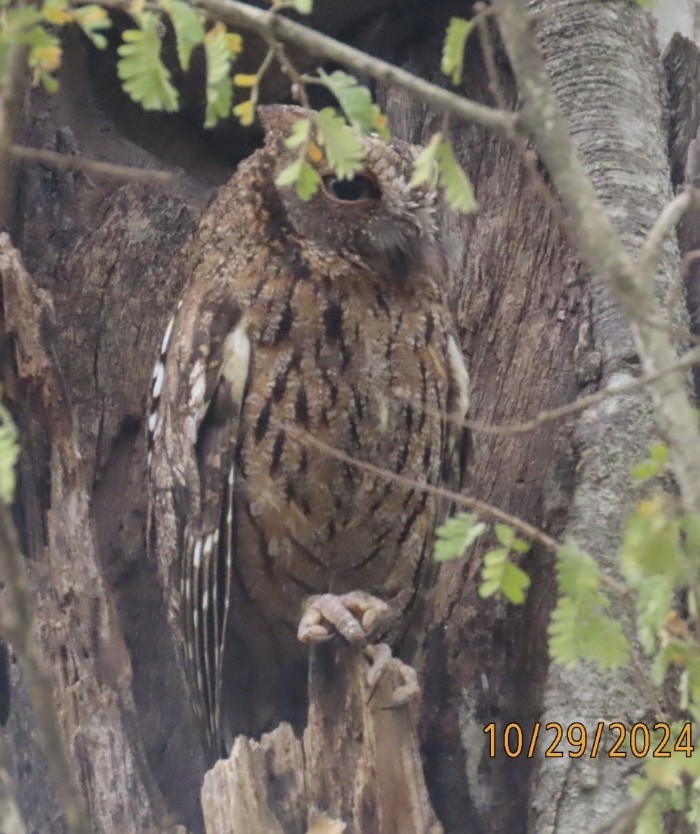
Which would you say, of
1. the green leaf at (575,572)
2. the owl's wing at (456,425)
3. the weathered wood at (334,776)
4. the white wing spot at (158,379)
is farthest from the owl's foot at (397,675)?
the green leaf at (575,572)

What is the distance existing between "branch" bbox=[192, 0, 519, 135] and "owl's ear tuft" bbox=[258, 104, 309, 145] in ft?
4.17

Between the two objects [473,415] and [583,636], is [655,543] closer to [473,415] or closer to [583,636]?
[583,636]

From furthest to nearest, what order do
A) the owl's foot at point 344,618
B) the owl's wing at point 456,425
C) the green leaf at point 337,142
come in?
the owl's wing at point 456,425 < the owl's foot at point 344,618 < the green leaf at point 337,142

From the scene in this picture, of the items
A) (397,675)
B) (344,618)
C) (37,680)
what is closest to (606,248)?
(37,680)

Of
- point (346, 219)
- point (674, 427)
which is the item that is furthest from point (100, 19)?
point (346, 219)

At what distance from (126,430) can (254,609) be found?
0.63 metres

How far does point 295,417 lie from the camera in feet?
9.86

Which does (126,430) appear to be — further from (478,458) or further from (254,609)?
(478,458)

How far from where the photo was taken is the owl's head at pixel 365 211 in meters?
3.06

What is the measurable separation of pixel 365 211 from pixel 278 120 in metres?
0.30

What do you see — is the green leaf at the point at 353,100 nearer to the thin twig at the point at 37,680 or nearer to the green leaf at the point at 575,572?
the green leaf at the point at 575,572

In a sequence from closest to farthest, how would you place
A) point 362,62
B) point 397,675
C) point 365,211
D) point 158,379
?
point 362,62 < point 397,675 < point 365,211 < point 158,379

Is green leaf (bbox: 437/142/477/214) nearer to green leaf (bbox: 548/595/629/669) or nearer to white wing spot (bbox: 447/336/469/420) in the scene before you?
green leaf (bbox: 548/595/629/669)

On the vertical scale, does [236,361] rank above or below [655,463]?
above
